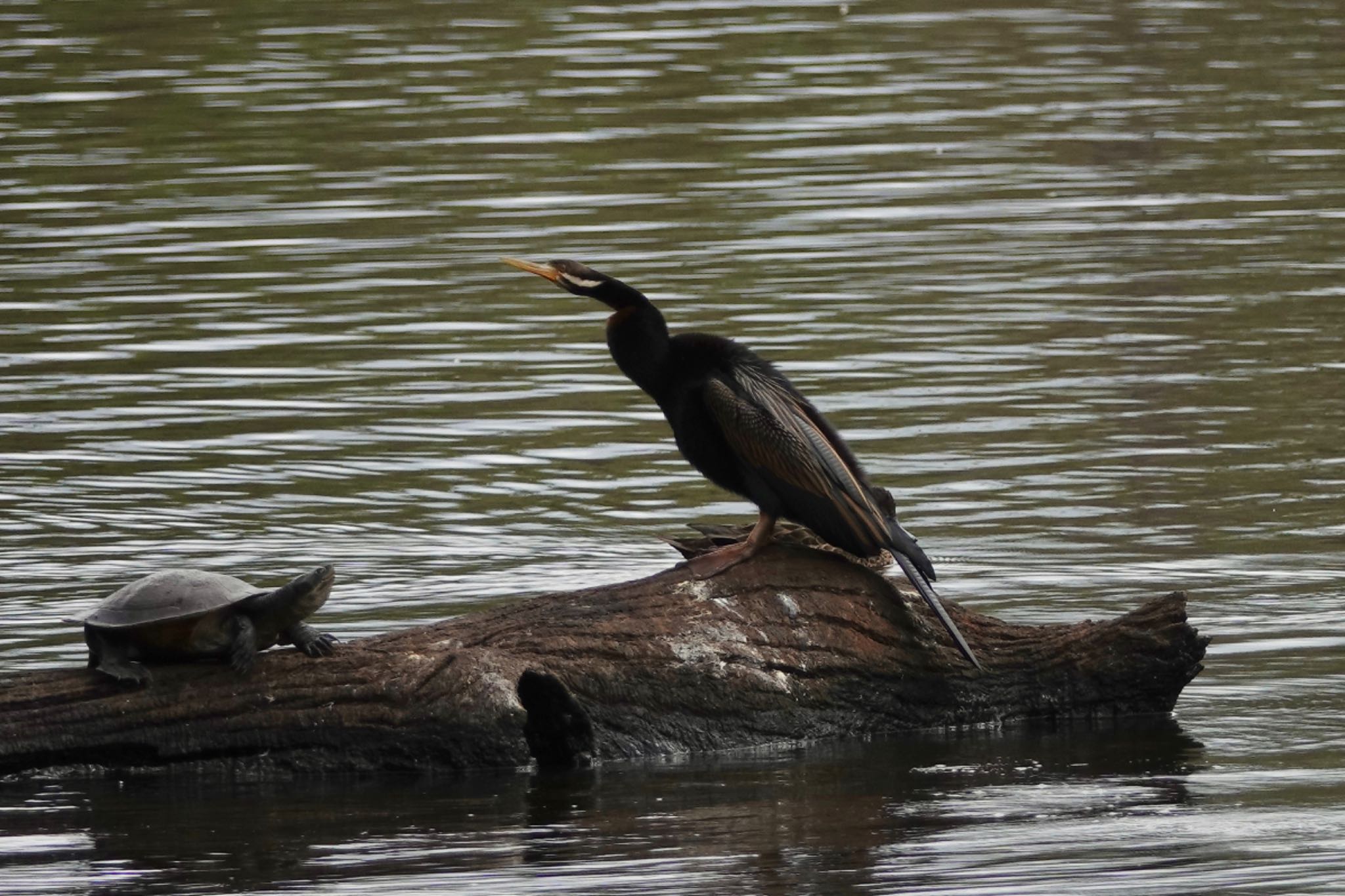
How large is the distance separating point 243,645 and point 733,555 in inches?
60.8

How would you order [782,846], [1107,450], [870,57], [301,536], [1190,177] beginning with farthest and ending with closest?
[870,57]
[1190,177]
[1107,450]
[301,536]
[782,846]

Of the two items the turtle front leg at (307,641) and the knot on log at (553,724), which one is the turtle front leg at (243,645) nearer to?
the turtle front leg at (307,641)

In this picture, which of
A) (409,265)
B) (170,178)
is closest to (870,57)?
(170,178)

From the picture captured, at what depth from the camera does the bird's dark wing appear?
7.51 meters

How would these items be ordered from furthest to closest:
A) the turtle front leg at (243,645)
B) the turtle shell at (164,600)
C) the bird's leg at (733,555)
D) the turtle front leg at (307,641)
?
1. the bird's leg at (733,555)
2. the turtle front leg at (307,641)
3. the turtle front leg at (243,645)
4. the turtle shell at (164,600)

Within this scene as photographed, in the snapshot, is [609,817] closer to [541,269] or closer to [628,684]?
[628,684]

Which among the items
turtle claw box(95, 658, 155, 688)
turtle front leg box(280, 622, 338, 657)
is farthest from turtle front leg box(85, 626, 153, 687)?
turtle front leg box(280, 622, 338, 657)

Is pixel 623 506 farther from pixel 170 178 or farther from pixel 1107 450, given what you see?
pixel 170 178

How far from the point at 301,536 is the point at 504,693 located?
3.30m

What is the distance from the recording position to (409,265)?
1636 cm

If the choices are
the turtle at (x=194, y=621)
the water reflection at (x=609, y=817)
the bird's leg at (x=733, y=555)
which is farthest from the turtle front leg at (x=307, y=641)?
the bird's leg at (x=733, y=555)

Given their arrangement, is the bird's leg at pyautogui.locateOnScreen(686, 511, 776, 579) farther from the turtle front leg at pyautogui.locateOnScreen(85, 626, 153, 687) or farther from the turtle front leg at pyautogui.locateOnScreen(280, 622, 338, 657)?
the turtle front leg at pyautogui.locateOnScreen(85, 626, 153, 687)

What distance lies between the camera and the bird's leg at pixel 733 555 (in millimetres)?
7707

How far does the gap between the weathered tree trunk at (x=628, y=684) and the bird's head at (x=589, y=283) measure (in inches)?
34.1
